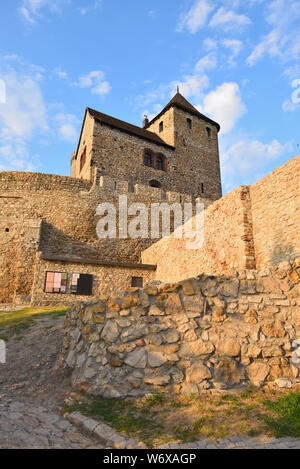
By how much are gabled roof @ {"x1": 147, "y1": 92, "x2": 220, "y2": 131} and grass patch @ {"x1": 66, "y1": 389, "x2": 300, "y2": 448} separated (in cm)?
3122

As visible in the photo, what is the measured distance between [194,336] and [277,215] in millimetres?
6047

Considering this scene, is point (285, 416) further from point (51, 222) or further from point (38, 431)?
point (51, 222)

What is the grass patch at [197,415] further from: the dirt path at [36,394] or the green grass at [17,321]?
the green grass at [17,321]

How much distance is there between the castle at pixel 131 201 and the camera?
10078 mm

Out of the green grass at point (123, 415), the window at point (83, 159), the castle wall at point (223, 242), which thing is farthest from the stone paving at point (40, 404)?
the window at point (83, 159)

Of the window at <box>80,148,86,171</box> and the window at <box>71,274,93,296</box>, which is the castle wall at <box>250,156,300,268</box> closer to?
the window at <box>71,274,93,296</box>

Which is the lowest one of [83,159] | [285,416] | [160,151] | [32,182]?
[285,416]

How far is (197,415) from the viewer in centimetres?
392

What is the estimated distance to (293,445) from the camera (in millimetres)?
3084

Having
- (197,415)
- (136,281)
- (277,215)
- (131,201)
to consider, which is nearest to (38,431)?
(197,415)

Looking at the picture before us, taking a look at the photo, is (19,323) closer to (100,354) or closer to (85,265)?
(100,354)

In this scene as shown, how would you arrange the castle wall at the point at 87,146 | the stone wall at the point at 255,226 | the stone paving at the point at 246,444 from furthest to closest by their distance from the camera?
the castle wall at the point at 87,146 → the stone wall at the point at 255,226 → the stone paving at the point at 246,444

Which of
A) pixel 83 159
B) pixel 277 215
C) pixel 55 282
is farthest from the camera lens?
pixel 83 159
